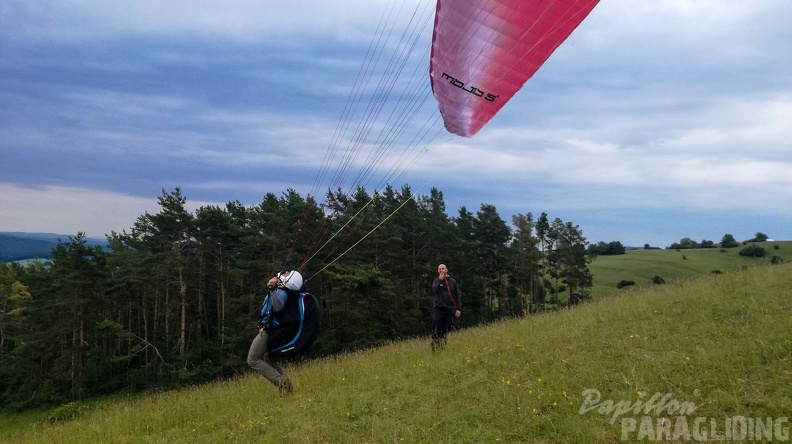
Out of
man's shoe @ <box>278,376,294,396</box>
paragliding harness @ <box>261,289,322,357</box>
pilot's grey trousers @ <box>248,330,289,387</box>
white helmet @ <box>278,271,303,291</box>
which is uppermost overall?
white helmet @ <box>278,271,303,291</box>

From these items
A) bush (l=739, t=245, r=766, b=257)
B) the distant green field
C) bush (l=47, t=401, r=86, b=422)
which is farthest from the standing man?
bush (l=739, t=245, r=766, b=257)

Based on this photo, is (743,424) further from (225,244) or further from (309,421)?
(225,244)

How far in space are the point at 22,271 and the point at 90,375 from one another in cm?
2025

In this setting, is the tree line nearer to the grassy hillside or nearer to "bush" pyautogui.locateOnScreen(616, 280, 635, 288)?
the grassy hillside

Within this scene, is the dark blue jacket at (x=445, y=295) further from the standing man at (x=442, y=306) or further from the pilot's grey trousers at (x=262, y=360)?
the pilot's grey trousers at (x=262, y=360)

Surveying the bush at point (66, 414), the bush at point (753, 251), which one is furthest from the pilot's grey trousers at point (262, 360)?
the bush at point (753, 251)

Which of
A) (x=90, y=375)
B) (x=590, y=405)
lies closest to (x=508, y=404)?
(x=590, y=405)

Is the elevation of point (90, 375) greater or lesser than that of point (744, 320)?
lesser

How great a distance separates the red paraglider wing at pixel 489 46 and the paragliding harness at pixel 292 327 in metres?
4.08

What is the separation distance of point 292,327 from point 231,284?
114ft

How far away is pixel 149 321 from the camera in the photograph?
149 feet

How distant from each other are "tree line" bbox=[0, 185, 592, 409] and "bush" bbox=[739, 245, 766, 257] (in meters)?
56.0

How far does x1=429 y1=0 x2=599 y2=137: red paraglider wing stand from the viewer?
6414 millimetres

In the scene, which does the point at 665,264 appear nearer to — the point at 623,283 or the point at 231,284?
the point at 623,283
